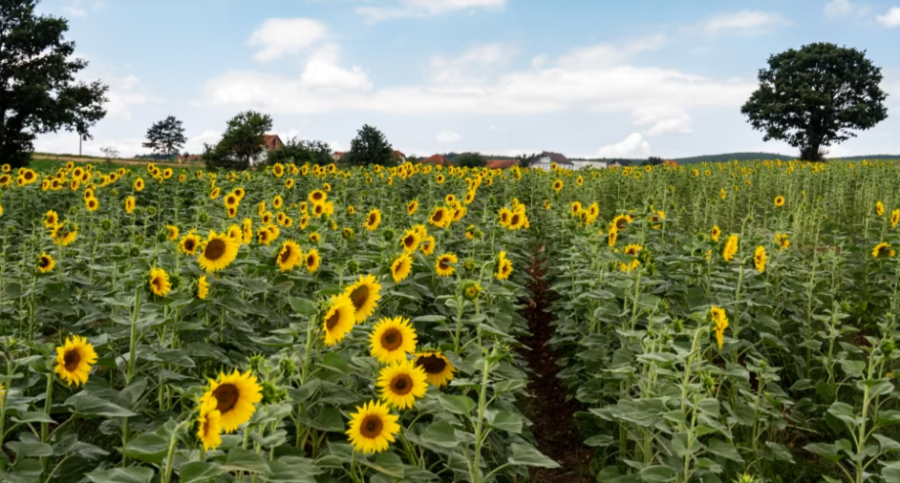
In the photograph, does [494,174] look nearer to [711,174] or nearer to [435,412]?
[711,174]

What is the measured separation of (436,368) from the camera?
2826 millimetres

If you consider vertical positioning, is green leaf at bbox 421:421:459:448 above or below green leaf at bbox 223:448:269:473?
below

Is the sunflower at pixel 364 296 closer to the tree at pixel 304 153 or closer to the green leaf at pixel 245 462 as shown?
the green leaf at pixel 245 462

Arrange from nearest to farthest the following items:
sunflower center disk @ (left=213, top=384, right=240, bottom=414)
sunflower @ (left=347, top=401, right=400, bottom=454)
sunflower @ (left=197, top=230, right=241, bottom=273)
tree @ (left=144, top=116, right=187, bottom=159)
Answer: sunflower center disk @ (left=213, top=384, right=240, bottom=414), sunflower @ (left=347, top=401, right=400, bottom=454), sunflower @ (left=197, top=230, right=241, bottom=273), tree @ (left=144, top=116, right=187, bottom=159)

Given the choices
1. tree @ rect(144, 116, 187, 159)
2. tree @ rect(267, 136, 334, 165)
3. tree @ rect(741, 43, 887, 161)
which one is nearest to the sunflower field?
tree @ rect(267, 136, 334, 165)

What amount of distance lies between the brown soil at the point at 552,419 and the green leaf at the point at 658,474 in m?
0.84

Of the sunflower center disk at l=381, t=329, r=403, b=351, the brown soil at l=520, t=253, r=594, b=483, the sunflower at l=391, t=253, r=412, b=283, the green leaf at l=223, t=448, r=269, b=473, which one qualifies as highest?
the sunflower at l=391, t=253, r=412, b=283

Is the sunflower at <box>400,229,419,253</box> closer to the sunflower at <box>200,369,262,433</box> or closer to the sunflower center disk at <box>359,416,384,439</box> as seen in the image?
the sunflower center disk at <box>359,416,384,439</box>

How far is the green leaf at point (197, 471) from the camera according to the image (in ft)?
5.43

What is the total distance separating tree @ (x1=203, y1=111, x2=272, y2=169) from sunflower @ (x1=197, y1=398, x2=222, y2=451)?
38140 millimetres

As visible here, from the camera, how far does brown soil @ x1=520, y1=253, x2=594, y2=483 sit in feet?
12.7

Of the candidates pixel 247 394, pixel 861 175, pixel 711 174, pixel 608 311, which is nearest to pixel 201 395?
pixel 247 394

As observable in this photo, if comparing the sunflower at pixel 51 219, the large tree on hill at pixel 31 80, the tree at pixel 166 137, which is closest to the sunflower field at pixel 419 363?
the sunflower at pixel 51 219

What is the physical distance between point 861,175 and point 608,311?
546 inches
